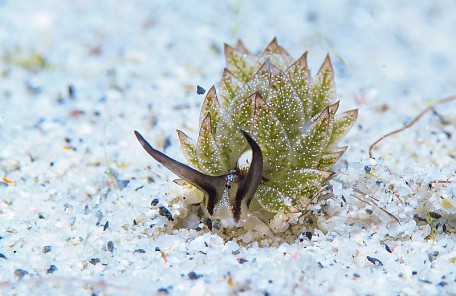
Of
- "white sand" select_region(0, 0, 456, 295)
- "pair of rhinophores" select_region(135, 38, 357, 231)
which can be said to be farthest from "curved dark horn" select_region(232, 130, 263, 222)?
"white sand" select_region(0, 0, 456, 295)

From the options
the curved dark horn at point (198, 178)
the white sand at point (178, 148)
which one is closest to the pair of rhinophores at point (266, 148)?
the curved dark horn at point (198, 178)

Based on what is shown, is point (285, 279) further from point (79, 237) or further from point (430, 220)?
point (79, 237)

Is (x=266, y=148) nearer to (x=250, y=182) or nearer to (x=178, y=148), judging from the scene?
(x=250, y=182)

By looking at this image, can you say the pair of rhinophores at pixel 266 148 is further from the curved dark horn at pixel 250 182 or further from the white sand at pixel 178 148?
the white sand at pixel 178 148

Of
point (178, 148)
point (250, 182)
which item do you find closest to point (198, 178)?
point (250, 182)

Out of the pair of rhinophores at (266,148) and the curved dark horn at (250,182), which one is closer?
the curved dark horn at (250,182)

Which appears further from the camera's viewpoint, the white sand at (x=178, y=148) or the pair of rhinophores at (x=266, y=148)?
the pair of rhinophores at (x=266, y=148)
